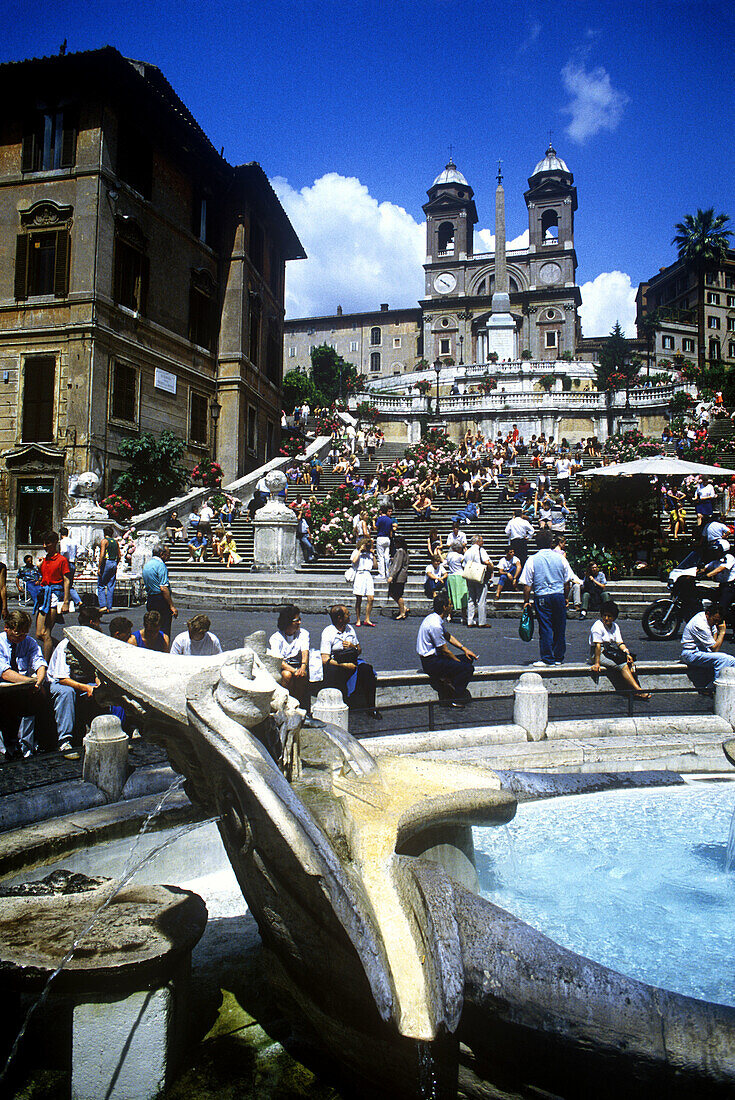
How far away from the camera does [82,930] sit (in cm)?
256

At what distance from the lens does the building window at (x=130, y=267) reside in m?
23.1

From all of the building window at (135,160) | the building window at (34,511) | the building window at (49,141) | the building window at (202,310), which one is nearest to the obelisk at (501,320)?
the building window at (202,310)

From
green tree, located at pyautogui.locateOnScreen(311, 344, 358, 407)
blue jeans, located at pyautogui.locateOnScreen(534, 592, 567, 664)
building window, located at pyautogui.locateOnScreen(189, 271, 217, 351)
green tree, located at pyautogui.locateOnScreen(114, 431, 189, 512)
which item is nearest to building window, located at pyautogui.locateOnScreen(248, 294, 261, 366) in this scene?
building window, located at pyautogui.locateOnScreen(189, 271, 217, 351)

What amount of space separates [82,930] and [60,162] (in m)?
26.0

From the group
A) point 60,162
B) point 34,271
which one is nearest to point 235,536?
point 34,271

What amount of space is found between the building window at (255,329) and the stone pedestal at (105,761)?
28.1m

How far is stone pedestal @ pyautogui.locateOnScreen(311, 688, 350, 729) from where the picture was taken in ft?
17.2

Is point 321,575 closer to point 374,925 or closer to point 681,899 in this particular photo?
point 681,899

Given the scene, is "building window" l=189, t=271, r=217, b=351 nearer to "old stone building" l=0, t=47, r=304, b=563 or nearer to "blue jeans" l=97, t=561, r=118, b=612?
"old stone building" l=0, t=47, r=304, b=563

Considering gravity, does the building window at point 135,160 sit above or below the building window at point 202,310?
above

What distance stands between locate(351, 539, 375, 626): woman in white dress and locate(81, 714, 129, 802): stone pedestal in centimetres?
831

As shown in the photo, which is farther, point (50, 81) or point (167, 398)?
point (167, 398)

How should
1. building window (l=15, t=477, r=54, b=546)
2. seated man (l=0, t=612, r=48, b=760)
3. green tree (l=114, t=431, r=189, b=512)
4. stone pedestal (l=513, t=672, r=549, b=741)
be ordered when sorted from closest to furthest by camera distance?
seated man (l=0, t=612, r=48, b=760)
stone pedestal (l=513, t=672, r=549, b=741)
building window (l=15, t=477, r=54, b=546)
green tree (l=114, t=431, r=189, b=512)

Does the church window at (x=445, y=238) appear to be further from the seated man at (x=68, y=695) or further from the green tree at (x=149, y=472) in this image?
the seated man at (x=68, y=695)
